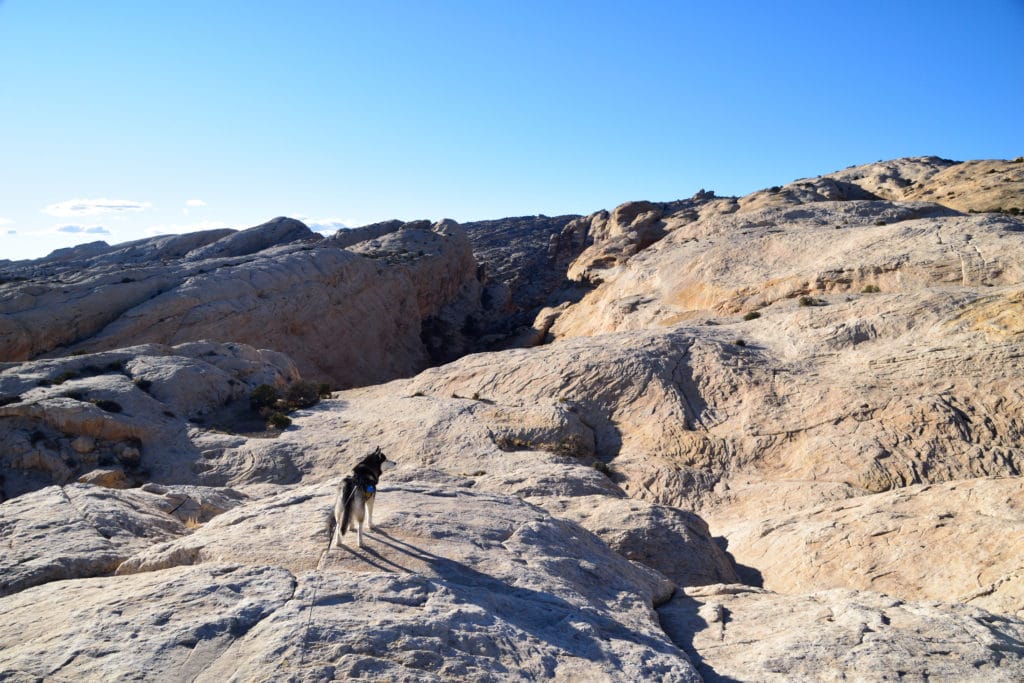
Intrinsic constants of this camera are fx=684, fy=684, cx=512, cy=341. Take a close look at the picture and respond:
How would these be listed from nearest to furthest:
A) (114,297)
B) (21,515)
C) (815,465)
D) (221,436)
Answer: (21,515), (815,465), (221,436), (114,297)

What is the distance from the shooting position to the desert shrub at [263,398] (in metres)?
22.5

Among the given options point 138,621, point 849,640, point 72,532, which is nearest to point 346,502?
point 138,621

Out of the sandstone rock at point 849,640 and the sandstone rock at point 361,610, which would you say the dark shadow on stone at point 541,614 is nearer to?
the sandstone rock at point 361,610

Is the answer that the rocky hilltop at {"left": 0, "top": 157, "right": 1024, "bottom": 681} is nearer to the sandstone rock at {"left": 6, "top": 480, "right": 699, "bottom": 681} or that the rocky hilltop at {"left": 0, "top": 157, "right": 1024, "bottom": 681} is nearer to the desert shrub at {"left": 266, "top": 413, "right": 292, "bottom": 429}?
the sandstone rock at {"left": 6, "top": 480, "right": 699, "bottom": 681}

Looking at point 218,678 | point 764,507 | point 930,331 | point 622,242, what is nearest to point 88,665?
point 218,678

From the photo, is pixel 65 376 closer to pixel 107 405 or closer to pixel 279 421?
pixel 107 405

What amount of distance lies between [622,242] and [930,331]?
28.6 metres

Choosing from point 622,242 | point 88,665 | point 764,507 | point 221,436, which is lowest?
point 764,507

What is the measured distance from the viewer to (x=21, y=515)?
8.36 meters

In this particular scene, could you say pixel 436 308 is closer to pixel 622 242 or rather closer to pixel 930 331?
pixel 622 242

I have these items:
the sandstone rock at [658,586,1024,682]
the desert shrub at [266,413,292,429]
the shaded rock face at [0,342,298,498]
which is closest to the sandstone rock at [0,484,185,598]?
the sandstone rock at [658,586,1024,682]

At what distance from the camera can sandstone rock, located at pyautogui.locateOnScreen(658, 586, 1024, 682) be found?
5863mm

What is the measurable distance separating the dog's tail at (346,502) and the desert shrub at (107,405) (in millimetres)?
15316

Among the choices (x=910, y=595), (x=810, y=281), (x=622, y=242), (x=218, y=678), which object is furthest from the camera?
(x=622, y=242)
